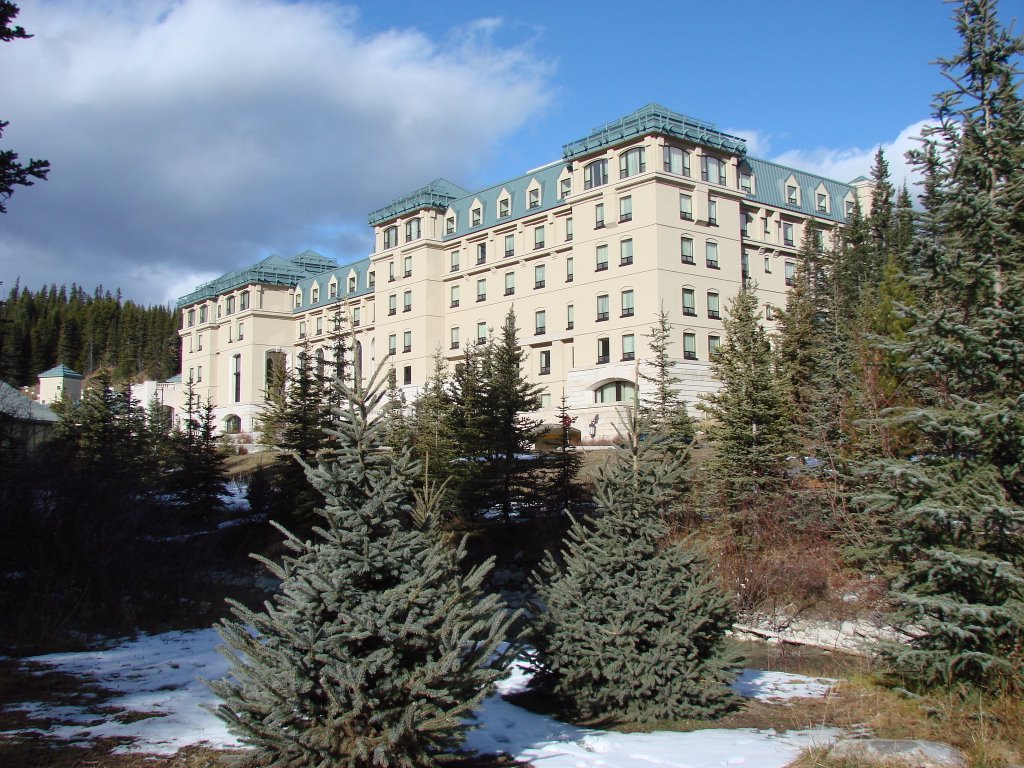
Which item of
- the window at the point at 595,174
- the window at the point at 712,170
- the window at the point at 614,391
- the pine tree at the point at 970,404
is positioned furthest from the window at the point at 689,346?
the pine tree at the point at 970,404

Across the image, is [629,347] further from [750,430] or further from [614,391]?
[750,430]

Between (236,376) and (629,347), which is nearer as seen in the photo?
(629,347)

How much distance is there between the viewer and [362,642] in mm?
7164

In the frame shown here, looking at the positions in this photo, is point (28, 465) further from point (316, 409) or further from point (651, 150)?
point (651, 150)

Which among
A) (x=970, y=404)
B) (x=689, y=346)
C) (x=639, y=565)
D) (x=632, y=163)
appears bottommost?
(x=639, y=565)

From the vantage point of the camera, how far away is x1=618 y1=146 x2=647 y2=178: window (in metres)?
49.1

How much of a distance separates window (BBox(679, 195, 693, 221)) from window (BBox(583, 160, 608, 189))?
204 inches

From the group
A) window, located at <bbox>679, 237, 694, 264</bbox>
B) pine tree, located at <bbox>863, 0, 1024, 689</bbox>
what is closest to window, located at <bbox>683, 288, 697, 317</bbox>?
window, located at <bbox>679, 237, 694, 264</bbox>

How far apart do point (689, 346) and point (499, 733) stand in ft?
135

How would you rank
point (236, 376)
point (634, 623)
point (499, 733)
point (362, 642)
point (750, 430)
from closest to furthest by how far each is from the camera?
1. point (362, 642)
2. point (499, 733)
3. point (634, 623)
4. point (750, 430)
5. point (236, 376)

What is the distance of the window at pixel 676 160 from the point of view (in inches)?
1932

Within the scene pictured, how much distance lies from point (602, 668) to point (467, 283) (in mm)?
54505

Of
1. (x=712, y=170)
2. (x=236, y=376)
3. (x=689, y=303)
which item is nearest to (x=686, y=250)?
(x=689, y=303)

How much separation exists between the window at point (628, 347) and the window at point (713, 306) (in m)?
5.52
